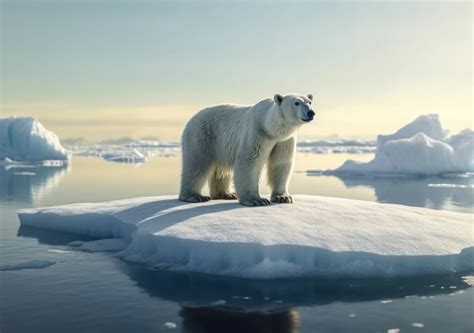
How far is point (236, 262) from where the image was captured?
226 inches

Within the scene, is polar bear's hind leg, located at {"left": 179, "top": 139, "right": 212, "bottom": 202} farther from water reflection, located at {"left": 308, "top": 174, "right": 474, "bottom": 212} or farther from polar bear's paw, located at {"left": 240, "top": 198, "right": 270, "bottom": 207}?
water reflection, located at {"left": 308, "top": 174, "right": 474, "bottom": 212}

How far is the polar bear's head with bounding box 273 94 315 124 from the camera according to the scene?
22.2 feet

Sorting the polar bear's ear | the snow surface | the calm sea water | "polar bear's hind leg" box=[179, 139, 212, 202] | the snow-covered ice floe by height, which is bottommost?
the snow surface

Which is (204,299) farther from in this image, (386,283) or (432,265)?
(432,265)

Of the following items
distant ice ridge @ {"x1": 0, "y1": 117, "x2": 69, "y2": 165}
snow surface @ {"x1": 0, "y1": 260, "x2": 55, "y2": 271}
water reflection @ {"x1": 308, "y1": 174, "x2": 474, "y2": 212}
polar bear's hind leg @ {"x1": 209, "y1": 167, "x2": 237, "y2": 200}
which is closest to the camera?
snow surface @ {"x1": 0, "y1": 260, "x2": 55, "y2": 271}

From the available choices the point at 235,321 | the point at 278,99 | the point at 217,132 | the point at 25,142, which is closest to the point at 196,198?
the point at 217,132

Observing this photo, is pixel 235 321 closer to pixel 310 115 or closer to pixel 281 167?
pixel 310 115

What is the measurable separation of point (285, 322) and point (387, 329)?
0.93 meters

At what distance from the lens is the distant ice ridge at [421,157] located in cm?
2625

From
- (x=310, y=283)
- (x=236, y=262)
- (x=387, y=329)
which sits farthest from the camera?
(x=236, y=262)

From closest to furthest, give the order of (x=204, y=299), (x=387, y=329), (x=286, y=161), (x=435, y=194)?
(x=387, y=329), (x=204, y=299), (x=286, y=161), (x=435, y=194)

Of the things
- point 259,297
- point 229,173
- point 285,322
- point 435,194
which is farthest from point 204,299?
point 435,194

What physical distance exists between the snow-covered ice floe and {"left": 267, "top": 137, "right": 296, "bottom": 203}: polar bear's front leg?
547 mm

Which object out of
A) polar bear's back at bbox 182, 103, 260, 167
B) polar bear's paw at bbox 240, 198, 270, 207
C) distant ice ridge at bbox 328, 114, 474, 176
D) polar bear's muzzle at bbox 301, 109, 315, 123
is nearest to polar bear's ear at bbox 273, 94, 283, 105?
polar bear's muzzle at bbox 301, 109, 315, 123
